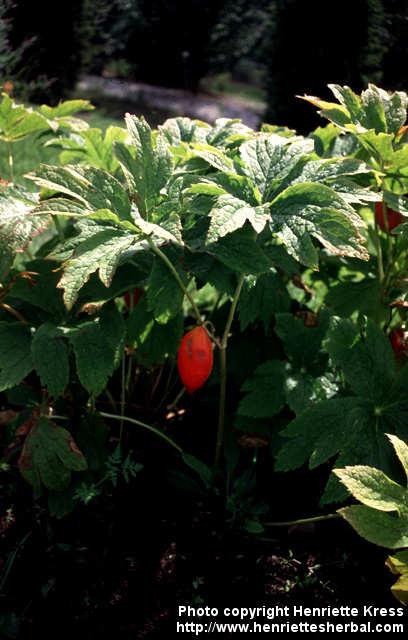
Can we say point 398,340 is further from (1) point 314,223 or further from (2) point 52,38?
(2) point 52,38

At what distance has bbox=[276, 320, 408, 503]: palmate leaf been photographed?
1.40 m

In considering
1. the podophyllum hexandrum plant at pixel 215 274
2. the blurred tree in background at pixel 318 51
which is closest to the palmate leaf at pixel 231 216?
the podophyllum hexandrum plant at pixel 215 274

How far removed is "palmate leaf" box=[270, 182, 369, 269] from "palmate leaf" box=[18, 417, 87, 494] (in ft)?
2.29

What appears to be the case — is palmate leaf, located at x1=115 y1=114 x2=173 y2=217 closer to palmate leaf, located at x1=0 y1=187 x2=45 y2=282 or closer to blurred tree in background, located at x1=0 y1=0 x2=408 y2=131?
palmate leaf, located at x1=0 y1=187 x2=45 y2=282

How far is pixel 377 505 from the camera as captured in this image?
3.84ft

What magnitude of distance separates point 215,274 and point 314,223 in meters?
0.27

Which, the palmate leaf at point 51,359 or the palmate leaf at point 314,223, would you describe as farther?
the palmate leaf at point 51,359

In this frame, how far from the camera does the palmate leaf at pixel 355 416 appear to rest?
55.2 inches

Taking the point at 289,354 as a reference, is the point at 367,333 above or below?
above

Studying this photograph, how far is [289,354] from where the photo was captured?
1.70 metres

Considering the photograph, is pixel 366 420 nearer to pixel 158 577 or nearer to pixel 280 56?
pixel 158 577

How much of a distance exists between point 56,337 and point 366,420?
725 mm

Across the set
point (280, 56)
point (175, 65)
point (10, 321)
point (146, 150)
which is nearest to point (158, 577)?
point (10, 321)

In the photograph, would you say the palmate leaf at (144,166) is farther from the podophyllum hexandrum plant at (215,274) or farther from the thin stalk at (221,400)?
the thin stalk at (221,400)
